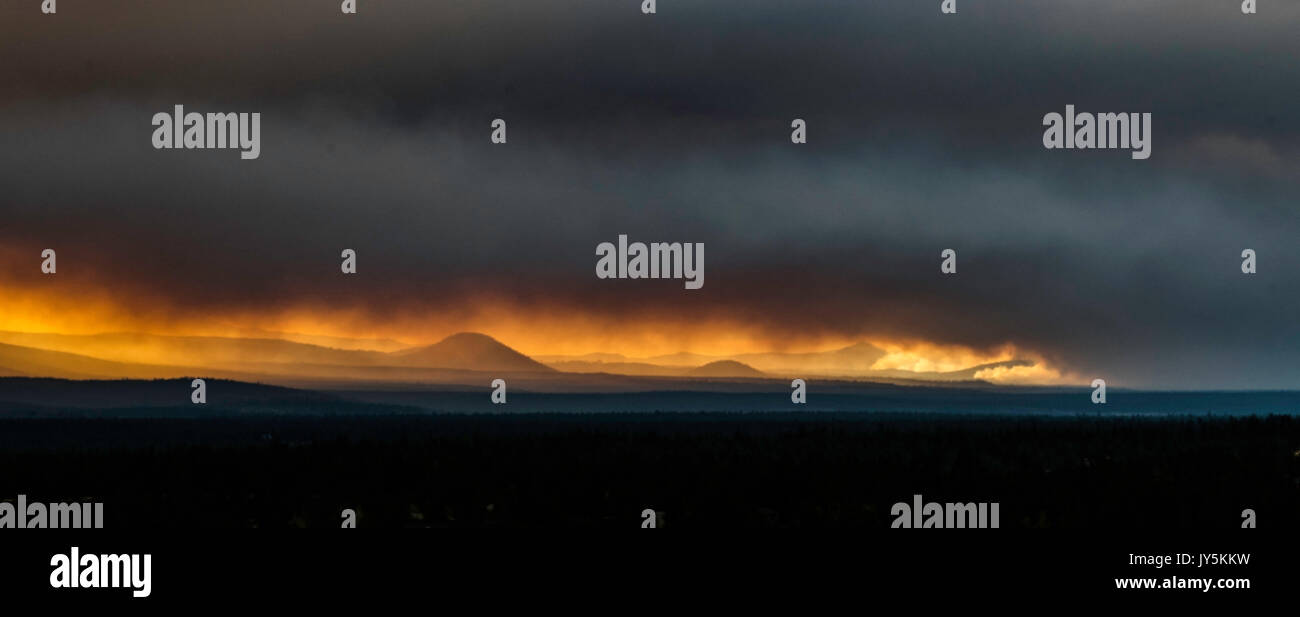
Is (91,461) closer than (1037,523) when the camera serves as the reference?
No

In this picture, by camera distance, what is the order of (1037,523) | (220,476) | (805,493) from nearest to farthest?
(1037,523)
(805,493)
(220,476)
